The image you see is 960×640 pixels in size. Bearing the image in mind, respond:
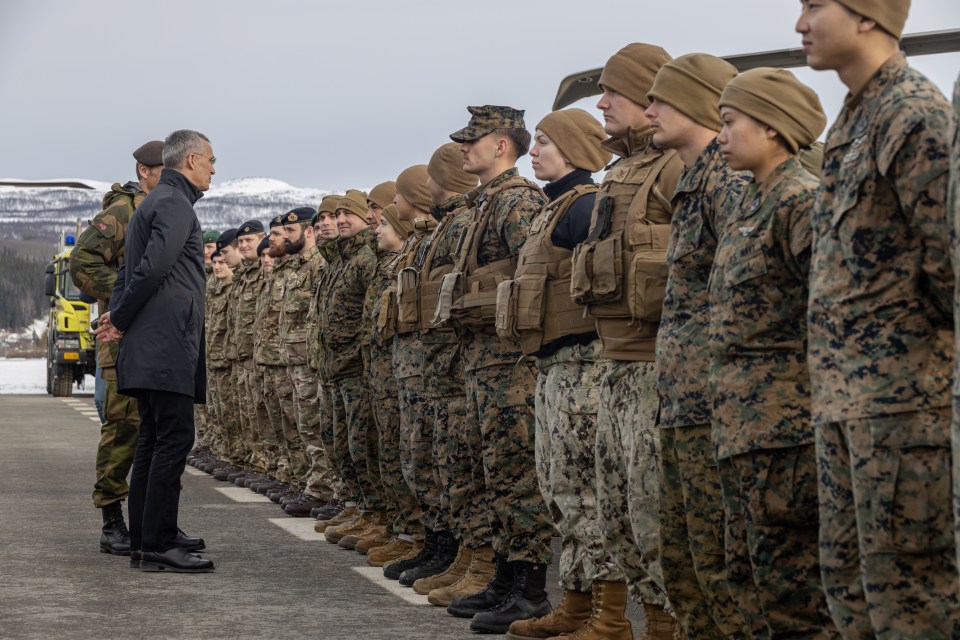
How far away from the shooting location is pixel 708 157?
4.41 metres

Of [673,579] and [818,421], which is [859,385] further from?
[673,579]

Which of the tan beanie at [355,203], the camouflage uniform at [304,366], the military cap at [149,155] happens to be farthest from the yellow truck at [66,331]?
the military cap at [149,155]

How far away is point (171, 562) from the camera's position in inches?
280

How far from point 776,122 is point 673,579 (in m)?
1.37

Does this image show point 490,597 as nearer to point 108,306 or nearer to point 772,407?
point 772,407

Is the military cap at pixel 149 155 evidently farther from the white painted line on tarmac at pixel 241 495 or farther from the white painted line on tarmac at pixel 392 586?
the white painted line on tarmac at pixel 241 495

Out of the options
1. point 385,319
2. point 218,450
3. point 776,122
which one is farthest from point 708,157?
point 218,450

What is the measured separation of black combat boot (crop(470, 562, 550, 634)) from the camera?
18.7 feet

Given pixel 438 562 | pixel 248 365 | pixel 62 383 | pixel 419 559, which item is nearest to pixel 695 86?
pixel 438 562

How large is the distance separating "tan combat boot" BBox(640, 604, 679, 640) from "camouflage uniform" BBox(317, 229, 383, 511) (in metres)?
3.63

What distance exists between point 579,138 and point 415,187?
A: 7.40 ft

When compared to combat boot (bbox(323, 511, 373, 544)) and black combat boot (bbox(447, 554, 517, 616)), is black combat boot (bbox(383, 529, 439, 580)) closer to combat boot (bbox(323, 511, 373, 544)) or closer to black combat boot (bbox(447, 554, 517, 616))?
black combat boot (bbox(447, 554, 517, 616))

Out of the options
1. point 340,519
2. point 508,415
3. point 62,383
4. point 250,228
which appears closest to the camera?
point 508,415

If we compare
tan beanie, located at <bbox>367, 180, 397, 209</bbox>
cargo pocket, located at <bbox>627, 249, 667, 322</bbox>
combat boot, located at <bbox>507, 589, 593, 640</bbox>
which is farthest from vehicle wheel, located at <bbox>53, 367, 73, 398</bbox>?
cargo pocket, located at <bbox>627, 249, 667, 322</bbox>
